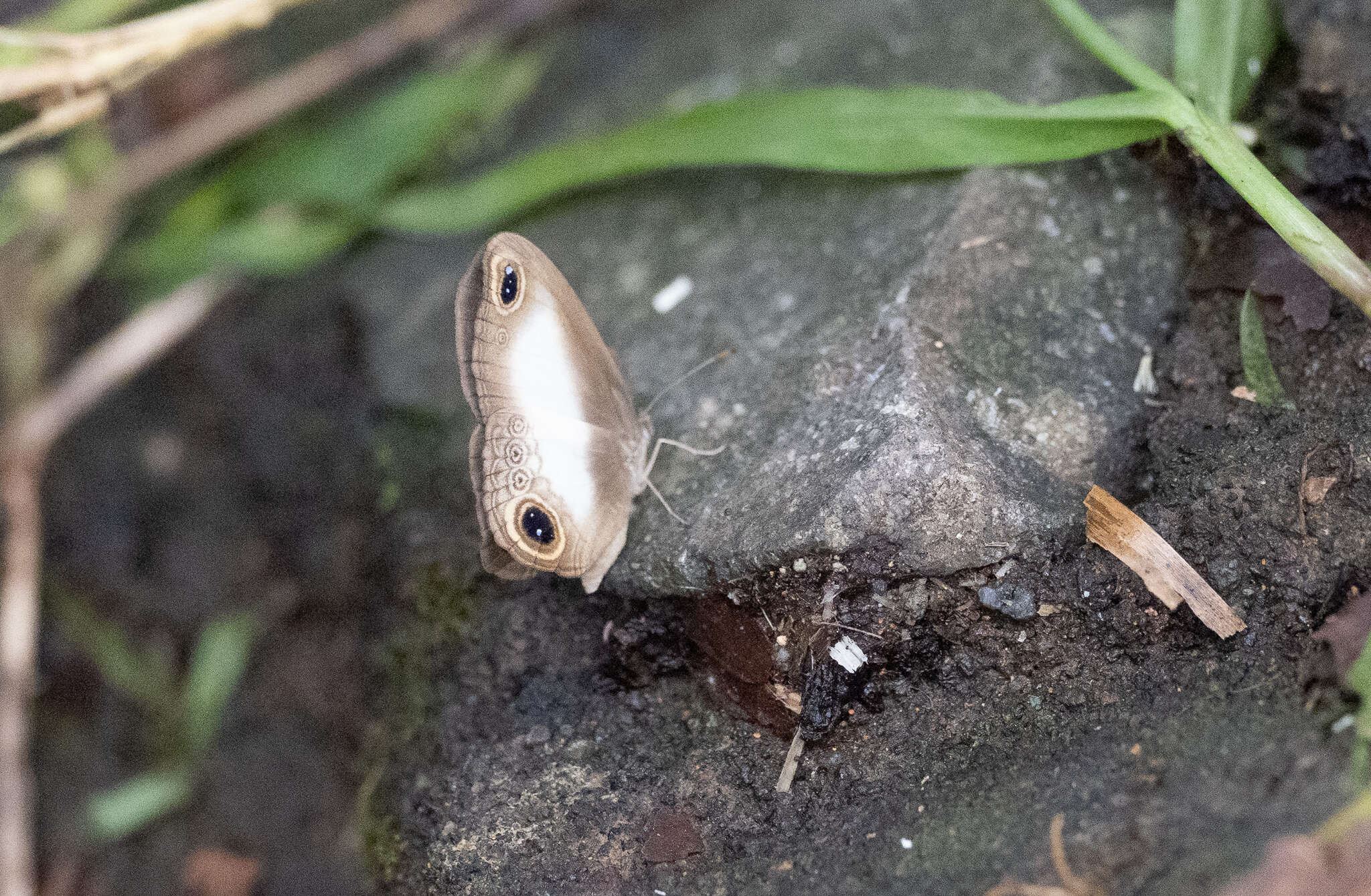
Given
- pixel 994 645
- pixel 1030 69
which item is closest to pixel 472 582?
pixel 994 645

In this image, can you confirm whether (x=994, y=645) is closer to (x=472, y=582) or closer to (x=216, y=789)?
(x=472, y=582)

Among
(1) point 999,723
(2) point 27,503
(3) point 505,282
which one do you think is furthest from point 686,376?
(2) point 27,503

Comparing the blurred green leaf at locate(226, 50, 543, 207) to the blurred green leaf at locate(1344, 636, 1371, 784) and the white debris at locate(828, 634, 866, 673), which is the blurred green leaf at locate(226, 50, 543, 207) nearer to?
the white debris at locate(828, 634, 866, 673)

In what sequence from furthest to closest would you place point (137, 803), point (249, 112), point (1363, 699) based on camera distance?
point (249, 112) → point (137, 803) → point (1363, 699)

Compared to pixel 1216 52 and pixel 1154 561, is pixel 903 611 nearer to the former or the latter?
pixel 1154 561

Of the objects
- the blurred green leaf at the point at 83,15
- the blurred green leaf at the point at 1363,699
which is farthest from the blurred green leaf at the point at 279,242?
the blurred green leaf at the point at 1363,699

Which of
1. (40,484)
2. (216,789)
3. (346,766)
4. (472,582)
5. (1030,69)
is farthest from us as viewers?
(40,484)
